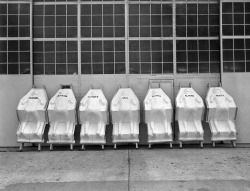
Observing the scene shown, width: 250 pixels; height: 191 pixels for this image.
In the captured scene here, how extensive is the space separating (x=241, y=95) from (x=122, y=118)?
3828 mm

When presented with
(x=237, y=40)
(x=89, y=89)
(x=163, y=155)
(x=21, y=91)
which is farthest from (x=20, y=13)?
→ (x=237, y=40)

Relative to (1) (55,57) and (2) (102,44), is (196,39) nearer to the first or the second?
(2) (102,44)

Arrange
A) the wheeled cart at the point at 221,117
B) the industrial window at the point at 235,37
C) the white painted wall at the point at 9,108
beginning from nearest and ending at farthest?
1. the wheeled cart at the point at 221,117
2. the white painted wall at the point at 9,108
3. the industrial window at the point at 235,37

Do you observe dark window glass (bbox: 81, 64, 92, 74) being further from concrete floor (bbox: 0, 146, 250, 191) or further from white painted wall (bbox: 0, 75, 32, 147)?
concrete floor (bbox: 0, 146, 250, 191)

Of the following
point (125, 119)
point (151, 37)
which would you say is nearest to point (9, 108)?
point (125, 119)

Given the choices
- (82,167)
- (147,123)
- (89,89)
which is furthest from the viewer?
(89,89)

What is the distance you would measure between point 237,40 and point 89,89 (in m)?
4.82

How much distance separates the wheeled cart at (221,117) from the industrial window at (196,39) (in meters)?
1.19

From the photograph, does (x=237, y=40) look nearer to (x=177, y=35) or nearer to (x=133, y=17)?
(x=177, y=35)

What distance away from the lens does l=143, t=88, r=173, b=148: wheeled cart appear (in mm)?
9320

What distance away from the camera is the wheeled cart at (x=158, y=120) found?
9.32 metres

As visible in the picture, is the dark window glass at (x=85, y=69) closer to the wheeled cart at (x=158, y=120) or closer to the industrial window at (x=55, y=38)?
the industrial window at (x=55, y=38)

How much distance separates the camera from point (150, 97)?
964 cm

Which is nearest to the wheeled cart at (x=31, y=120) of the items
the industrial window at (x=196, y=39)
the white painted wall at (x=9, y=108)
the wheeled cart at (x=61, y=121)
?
the wheeled cart at (x=61, y=121)
